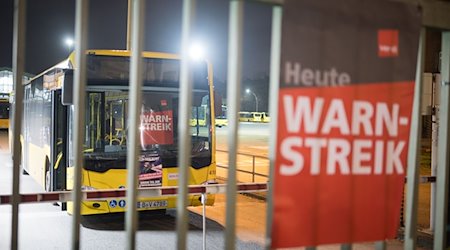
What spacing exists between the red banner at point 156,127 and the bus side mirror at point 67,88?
4.65 ft

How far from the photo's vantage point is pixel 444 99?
3561 mm

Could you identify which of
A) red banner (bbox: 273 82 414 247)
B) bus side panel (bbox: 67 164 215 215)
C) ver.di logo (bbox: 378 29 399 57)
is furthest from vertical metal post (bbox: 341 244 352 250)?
bus side panel (bbox: 67 164 215 215)

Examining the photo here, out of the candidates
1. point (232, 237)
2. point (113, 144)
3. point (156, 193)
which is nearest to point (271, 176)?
point (232, 237)

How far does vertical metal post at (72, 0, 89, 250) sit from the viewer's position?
2619 mm

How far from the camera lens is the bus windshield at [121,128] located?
353 inches

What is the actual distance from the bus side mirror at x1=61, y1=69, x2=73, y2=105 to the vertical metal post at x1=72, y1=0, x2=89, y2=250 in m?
5.40

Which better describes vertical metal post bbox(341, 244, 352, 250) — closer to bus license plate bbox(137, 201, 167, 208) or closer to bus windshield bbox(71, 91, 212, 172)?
bus windshield bbox(71, 91, 212, 172)

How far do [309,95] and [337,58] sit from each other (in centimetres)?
32

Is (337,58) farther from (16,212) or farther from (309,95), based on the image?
(16,212)

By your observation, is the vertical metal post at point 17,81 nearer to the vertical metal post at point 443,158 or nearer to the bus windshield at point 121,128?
the vertical metal post at point 443,158

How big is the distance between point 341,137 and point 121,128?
21.5 ft

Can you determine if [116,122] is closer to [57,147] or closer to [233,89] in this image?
[57,147]

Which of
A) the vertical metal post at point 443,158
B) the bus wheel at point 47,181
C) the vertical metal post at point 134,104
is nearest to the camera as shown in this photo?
the vertical metal post at point 134,104

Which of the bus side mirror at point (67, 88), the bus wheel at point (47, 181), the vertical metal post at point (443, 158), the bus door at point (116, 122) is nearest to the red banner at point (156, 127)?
the bus door at point (116, 122)
